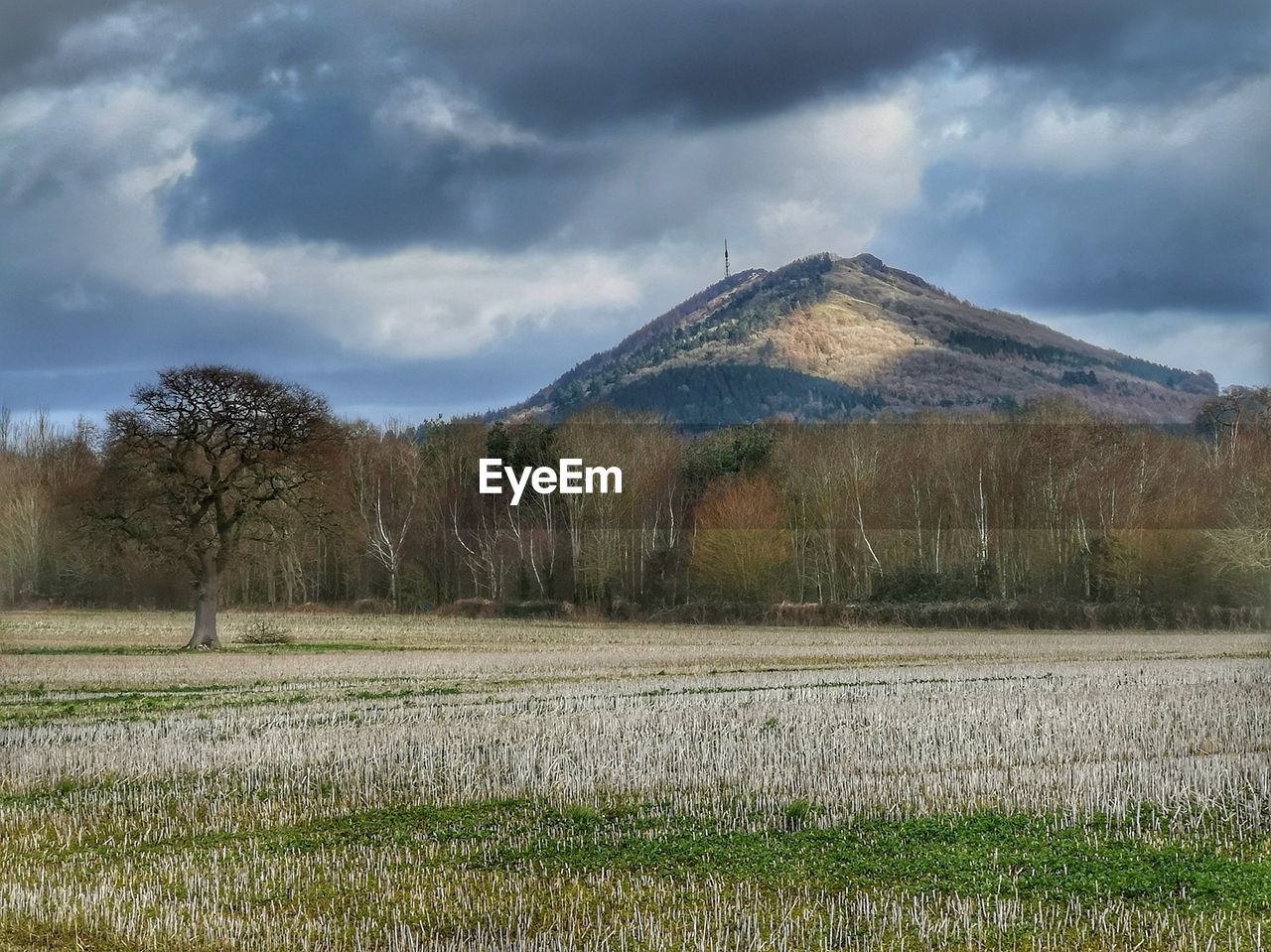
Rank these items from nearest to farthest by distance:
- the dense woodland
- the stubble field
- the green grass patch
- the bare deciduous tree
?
1. the stubble field
2. the green grass patch
3. the bare deciduous tree
4. the dense woodland

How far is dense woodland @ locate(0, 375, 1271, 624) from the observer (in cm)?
6994

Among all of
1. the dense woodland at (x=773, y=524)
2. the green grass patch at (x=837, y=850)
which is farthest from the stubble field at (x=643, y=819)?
the dense woodland at (x=773, y=524)

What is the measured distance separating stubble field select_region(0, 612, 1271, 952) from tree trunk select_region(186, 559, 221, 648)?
19.8m

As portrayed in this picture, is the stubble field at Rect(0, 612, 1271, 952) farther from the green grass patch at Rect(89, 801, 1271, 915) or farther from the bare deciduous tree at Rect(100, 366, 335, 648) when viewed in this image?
the bare deciduous tree at Rect(100, 366, 335, 648)

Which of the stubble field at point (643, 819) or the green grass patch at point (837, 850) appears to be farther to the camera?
the green grass patch at point (837, 850)

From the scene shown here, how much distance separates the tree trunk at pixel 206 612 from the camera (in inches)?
1983

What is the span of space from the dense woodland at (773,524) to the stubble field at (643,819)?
117 ft

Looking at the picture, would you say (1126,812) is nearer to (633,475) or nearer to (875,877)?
(875,877)

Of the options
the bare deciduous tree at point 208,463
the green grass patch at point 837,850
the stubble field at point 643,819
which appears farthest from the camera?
the bare deciduous tree at point 208,463

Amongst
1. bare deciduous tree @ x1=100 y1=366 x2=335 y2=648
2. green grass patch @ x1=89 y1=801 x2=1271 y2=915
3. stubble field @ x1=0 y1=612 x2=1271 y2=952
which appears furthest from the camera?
bare deciduous tree @ x1=100 y1=366 x2=335 y2=648

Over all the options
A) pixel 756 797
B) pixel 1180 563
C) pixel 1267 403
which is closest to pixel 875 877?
pixel 756 797

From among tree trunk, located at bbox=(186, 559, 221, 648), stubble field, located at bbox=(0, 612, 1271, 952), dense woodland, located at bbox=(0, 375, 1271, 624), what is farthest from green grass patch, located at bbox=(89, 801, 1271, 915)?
dense woodland, located at bbox=(0, 375, 1271, 624)

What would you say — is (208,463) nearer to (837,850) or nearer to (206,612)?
(206,612)

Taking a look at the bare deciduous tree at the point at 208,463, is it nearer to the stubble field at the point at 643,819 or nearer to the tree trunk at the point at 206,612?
the tree trunk at the point at 206,612
